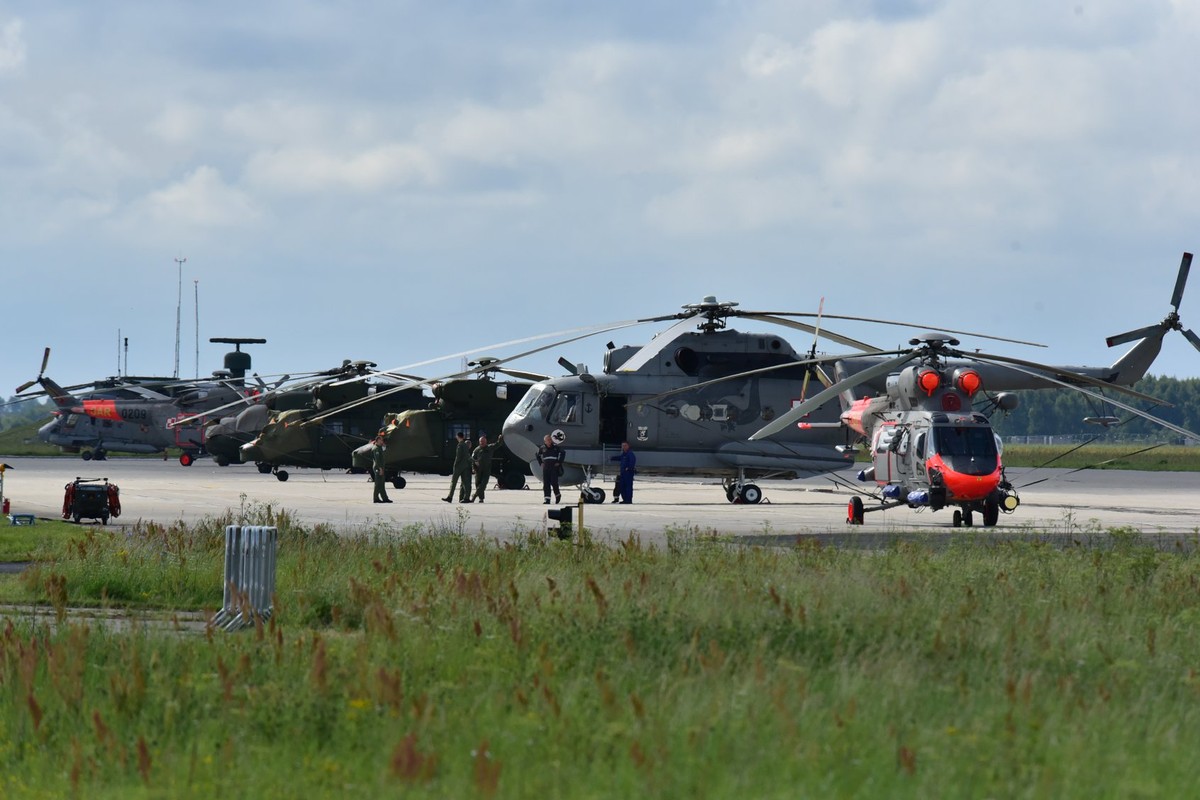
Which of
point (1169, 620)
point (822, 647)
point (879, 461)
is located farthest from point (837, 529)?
point (822, 647)

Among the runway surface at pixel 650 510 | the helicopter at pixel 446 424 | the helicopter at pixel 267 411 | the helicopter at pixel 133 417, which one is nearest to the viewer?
the runway surface at pixel 650 510

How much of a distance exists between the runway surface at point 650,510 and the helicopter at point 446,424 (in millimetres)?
1014

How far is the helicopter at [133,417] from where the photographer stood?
Answer: 206ft

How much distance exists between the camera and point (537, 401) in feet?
111

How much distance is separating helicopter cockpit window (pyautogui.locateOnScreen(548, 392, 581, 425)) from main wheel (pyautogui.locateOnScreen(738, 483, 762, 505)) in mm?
4477

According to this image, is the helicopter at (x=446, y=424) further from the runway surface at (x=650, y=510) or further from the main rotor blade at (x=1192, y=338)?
the main rotor blade at (x=1192, y=338)

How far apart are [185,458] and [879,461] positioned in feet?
150

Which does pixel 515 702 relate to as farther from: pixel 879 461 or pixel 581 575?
pixel 879 461

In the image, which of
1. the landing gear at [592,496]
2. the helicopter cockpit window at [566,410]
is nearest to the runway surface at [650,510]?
the landing gear at [592,496]

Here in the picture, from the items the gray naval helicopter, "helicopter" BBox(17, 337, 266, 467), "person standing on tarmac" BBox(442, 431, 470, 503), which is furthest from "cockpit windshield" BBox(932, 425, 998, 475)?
"helicopter" BBox(17, 337, 266, 467)

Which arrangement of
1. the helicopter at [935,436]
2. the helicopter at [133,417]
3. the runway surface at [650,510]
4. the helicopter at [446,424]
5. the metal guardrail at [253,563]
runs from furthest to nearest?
the helicopter at [133,417], the helicopter at [446,424], the helicopter at [935,436], the runway surface at [650,510], the metal guardrail at [253,563]

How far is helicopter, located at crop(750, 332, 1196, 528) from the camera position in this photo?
2444 centimetres

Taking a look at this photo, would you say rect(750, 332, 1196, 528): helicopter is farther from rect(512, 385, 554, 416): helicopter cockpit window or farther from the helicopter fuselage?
rect(512, 385, 554, 416): helicopter cockpit window

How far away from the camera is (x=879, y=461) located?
26953 mm
